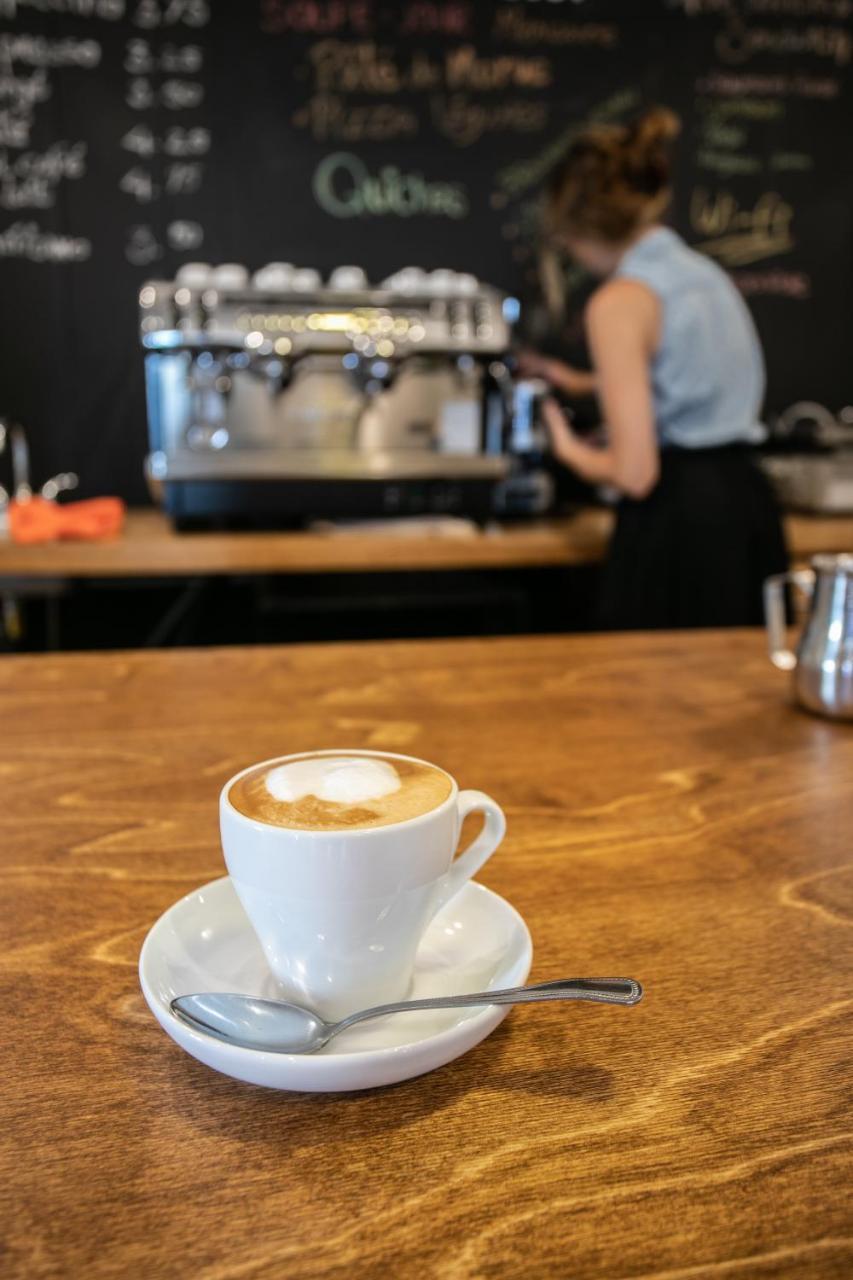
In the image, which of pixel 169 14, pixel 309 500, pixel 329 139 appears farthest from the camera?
pixel 329 139

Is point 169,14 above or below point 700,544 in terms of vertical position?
above

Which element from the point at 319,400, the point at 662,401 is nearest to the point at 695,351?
the point at 662,401

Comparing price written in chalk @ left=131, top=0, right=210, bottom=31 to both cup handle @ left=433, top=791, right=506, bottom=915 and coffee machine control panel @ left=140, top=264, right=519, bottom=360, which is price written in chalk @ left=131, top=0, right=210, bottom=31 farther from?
cup handle @ left=433, top=791, right=506, bottom=915

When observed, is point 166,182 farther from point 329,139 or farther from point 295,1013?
point 295,1013

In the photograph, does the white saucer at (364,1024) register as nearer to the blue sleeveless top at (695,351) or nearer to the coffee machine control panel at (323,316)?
the blue sleeveless top at (695,351)

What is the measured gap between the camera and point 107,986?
523mm

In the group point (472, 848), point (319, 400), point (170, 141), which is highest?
point (170, 141)

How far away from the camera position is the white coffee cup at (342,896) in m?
0.45

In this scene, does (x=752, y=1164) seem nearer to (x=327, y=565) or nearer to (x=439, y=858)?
(x=439, y=858)

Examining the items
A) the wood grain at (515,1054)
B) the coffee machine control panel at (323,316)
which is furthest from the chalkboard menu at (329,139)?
the wood grain at (515,1054)

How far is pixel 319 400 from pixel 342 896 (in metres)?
2.24

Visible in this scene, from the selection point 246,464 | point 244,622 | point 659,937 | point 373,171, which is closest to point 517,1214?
point 659,937

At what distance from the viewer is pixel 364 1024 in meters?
0.47

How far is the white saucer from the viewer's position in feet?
1.36
